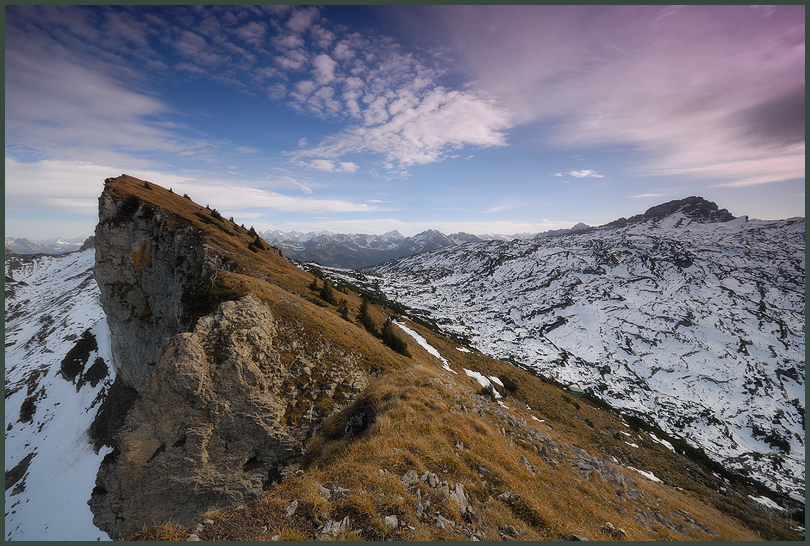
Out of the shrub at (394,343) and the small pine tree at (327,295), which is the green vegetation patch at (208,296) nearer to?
the small pine tree at (327,295)

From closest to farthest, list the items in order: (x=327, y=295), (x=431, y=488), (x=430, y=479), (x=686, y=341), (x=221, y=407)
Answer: (x=431, y=488)
(x=430, y=479)
(x=221, y=407)
(x=327, y=295)
(x=686, y=341)

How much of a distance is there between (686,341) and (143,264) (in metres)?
202

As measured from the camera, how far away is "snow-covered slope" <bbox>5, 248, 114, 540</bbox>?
5647 cm

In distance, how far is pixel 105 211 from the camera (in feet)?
129

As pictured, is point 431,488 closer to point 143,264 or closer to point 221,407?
point 221,407

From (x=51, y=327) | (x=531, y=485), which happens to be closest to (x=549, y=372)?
(x=531, y=485)

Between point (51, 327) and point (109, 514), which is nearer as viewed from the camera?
point (109, 514)

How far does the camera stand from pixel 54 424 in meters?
70.9

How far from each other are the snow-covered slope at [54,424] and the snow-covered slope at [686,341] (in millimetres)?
112902

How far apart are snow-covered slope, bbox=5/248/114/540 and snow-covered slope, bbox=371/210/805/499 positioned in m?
113

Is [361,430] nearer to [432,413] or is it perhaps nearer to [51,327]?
[432,413]

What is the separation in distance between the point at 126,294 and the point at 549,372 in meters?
120

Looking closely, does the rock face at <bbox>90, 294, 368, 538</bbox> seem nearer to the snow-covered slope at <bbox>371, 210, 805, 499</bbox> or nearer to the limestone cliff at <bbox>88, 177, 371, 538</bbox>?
the limestone cliff at <bbox>88, 177, 371, 538</bbox>

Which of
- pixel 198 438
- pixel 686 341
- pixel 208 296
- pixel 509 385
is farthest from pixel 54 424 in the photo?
pixel 686 341
